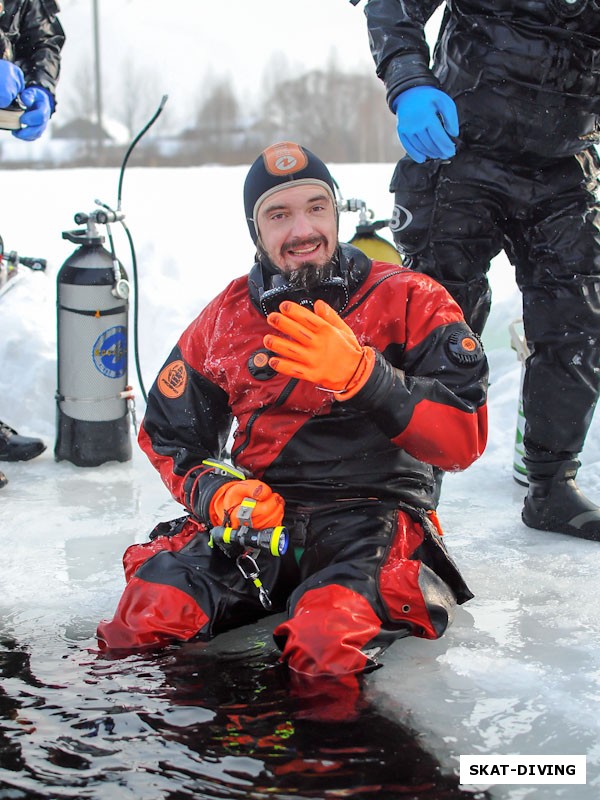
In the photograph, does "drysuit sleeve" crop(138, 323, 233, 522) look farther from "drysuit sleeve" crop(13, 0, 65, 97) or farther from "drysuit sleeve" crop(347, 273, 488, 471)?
"drysuit sleeve" crop(13, 0, 65, 97)

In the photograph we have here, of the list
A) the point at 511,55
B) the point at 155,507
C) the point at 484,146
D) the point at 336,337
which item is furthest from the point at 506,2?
the point at 155,507

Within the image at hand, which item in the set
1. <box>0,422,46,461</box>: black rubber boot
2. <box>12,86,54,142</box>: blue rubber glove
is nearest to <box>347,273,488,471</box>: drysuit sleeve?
<box>0,422,46,461</box>: black rubber boot

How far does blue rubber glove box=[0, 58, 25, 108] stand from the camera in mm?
4176

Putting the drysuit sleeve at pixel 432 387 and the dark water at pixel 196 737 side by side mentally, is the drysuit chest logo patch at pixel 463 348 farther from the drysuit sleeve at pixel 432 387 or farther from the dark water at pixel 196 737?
the dark water at pixel 196 737

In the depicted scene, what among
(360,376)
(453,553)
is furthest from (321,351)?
(453,553)

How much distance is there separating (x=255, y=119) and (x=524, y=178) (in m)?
22.5

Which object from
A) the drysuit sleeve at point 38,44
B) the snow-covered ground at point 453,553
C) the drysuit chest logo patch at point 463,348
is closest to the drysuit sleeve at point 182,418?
the snow-covered ground at point 453,553

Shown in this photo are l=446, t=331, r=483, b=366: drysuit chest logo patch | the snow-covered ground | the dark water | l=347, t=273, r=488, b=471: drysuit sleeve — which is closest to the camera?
the dark water

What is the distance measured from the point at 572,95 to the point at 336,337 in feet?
4.48

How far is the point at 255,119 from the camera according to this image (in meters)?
24.9

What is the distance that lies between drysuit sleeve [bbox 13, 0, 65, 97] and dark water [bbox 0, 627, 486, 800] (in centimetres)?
292

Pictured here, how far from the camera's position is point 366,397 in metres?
2.44

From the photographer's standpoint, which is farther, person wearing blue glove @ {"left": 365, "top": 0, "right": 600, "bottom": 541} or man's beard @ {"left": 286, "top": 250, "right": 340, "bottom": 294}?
person wearing blue glove @ {"left": 365, "top": 0, "right": 600, "bottom": 541}

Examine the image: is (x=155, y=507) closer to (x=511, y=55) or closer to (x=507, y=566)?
(x=507, y=566)
